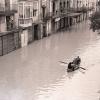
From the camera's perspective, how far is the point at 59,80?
2667 cm

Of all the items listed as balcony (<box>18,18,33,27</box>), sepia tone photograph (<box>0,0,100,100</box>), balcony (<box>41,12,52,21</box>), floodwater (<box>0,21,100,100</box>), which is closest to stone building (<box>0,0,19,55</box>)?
sepia tone photograph (<box>0,0,100,100</box>)

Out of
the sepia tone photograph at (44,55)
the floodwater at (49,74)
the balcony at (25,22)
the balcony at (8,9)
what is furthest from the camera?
the balcony at (25,22)

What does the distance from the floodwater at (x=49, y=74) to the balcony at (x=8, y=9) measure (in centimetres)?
445

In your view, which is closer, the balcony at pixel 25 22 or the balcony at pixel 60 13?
the balcony at pixel 25 22

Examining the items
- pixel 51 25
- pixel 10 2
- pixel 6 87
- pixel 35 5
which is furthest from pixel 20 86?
pixel 51 25

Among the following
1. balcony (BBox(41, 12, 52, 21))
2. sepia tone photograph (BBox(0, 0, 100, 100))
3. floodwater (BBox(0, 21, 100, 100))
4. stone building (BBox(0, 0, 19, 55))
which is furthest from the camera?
balcony (BBox(41, 12, 52, 21))

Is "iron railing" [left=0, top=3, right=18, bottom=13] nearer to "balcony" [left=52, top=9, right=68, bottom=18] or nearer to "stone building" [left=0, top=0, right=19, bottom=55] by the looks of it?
"stone building" [left=0, top=0, right=19, bottom=55]

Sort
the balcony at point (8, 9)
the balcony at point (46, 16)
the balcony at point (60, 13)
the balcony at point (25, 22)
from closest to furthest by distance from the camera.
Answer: the balcony at point (8, 9)
the balcony at point (25, 22)
the balcony at point (46, 16)
the balcony at point (60, 13)

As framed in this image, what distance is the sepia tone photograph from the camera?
79.2 ft

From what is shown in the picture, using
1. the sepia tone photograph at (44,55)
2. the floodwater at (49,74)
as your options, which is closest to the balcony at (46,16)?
the sepia tone photograph at (44,55)

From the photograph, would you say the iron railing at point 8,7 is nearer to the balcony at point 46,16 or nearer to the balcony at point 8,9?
the balcony at point 8,9

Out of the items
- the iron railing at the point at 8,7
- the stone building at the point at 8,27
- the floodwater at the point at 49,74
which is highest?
the iron railing at the point at 8,7

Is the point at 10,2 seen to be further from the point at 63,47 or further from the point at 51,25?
the point at 51,25

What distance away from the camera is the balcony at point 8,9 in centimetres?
3528
